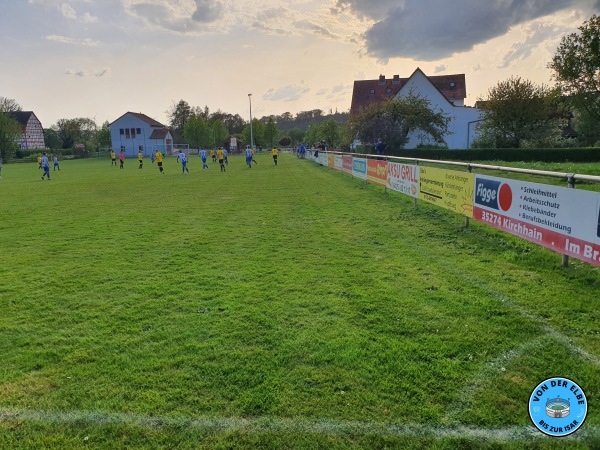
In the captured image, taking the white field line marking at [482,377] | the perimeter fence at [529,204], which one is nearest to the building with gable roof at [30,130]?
the perimeter fence at [529,204]

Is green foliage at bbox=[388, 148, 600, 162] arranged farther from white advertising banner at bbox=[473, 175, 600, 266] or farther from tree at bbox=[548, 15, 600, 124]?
white advertising banner at bbox=[473, 175, 600, 266]

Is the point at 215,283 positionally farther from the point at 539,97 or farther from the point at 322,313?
the point at 539,97

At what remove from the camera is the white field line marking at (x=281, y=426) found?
2.61m

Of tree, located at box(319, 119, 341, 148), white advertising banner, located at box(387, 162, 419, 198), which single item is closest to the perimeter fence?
white advertising banner, located at box(387, 162, 419, 198)

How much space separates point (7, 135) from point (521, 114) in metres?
70.5

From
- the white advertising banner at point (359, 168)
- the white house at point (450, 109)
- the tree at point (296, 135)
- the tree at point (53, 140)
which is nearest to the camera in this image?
the white advertising banner at point (359, 168)

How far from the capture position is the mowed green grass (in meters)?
2.75

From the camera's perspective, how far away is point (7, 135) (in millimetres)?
64312

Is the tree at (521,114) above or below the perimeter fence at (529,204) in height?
above

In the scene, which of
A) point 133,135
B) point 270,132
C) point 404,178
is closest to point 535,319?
point 404,178

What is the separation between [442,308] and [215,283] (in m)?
2.94

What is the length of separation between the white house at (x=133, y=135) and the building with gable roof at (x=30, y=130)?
2380 cm

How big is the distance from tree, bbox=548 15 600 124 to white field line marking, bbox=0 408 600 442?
4142 cm

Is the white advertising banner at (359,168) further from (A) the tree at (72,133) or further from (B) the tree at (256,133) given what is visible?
(A) the tree at (72,133)
